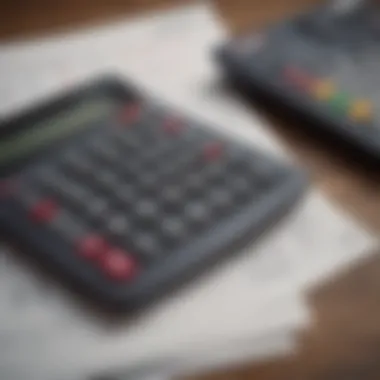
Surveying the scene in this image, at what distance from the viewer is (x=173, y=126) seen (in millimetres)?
495

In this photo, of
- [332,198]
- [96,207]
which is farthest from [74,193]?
[332,198]

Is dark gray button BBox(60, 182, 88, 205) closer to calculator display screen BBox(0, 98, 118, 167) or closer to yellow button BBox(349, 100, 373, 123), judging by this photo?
calculator display screen BBox(0, 98, 118, 167)

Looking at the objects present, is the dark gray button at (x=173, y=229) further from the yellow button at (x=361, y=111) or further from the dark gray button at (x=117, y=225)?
the yellow button at (x=361, y=111)

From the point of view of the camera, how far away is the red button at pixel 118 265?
389mm

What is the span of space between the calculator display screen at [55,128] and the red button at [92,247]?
89 millimetres

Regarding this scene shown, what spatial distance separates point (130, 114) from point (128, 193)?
8 cm

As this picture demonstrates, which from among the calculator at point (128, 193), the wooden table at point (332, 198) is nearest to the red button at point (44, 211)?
the calculator at point (128, 193)

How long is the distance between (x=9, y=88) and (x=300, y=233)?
239 millimetres

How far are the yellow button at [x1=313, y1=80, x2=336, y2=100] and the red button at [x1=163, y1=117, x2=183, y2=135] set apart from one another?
0.09 metres

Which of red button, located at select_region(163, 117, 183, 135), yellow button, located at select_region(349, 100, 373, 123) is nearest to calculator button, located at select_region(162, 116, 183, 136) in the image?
red button, located at select_region(163, 117, 183, 135)

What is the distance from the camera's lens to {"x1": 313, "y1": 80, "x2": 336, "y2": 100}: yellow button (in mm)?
508

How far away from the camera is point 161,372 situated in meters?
0.37

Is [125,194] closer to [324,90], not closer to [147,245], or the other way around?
[147,245]

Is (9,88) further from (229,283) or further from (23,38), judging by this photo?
(229,283)
